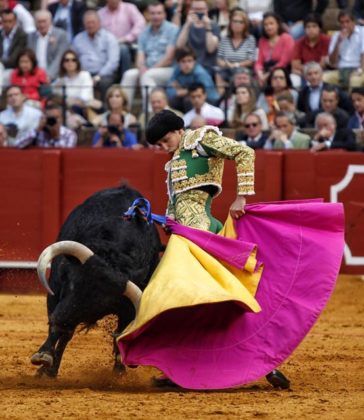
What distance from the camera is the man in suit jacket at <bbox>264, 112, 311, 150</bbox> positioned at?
32.7 ft

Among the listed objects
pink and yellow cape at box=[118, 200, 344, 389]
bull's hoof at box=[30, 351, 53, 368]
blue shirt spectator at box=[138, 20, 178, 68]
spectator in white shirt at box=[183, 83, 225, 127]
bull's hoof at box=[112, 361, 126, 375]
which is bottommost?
bull's hoof at box=[112, 361, 126, 375]

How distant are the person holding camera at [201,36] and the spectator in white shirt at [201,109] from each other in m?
0.77

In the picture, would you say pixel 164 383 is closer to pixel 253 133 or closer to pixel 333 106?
pixel 253 133

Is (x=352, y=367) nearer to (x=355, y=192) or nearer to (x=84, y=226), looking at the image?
(x=84, y=226)

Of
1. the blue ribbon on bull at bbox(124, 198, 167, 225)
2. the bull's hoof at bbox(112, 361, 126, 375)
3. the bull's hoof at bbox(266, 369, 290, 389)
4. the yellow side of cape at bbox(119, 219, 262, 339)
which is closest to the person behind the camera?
the yellow side of cape at bbox(119, 219, 262, 339)

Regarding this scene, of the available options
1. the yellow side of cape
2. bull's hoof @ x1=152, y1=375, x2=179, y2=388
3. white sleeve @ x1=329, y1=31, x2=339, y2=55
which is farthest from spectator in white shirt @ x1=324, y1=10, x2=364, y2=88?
bull's hoof @ x1=152, y1=375, x2=179, y2=388

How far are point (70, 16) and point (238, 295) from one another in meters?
7.01

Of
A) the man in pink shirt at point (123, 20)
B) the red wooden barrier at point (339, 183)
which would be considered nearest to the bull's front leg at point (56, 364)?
the red wooden barrier at point (339, 183)

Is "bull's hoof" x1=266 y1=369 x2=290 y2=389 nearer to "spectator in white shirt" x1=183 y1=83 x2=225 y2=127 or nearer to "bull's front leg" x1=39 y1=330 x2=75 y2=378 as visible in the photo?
"bull's front leg" x1=39 y1=330 x2=75 y2=378

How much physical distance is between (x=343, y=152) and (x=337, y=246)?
398 centimetres

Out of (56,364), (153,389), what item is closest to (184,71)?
(56,364)

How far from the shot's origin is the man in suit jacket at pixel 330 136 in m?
9.77

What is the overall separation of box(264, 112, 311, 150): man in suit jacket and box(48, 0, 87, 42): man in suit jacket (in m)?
2.76

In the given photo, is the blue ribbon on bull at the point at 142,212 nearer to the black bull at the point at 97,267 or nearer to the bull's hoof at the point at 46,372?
the black bull at the point at 97,267
